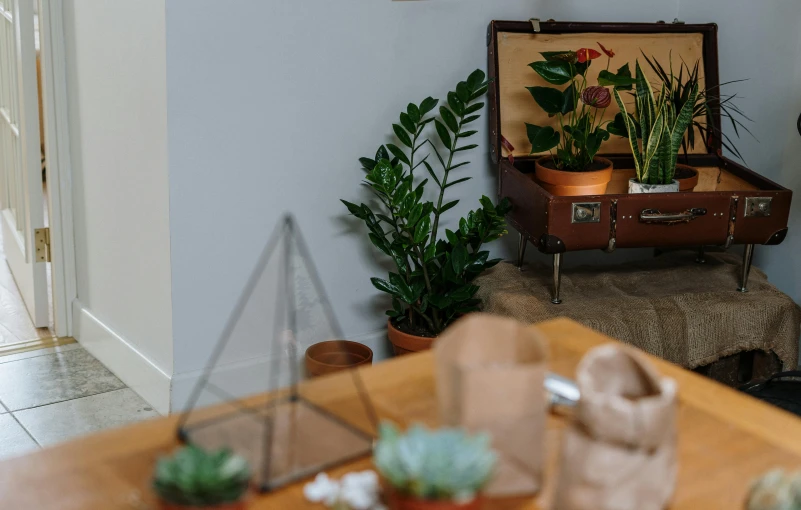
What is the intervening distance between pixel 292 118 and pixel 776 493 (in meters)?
2.02

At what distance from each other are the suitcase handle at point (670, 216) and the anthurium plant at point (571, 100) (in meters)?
0.26

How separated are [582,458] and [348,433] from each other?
12.3 inches

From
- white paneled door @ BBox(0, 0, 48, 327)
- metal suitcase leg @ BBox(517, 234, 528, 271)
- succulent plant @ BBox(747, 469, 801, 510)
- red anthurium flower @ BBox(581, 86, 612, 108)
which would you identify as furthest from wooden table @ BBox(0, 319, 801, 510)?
white paneled door @ BBox(0, 0, 48, 327)

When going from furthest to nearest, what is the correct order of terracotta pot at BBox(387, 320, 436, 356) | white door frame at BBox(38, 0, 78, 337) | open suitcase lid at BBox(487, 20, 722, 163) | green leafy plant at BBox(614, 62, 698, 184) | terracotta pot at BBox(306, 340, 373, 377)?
white door frame at BBox(38, 0, 78, 337), open suitcase lid at BBox(487, 20, 722, 163), terracotta pot at BBox(387, 320, 436, 356), green leafy plant at BBox(614, 62, 698, 184), terracotta pot at BBox(306, 340, 373, 377)

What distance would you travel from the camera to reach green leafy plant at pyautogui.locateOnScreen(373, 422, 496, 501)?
0.80 metres

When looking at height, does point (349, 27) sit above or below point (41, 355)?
above

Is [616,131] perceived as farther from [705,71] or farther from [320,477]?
[320,477]

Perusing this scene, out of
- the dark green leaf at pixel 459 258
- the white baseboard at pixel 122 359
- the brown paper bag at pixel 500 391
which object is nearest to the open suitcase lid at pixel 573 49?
the dark green leaf at pixel 459 258

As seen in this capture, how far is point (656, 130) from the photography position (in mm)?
2584

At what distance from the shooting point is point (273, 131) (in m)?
2.60

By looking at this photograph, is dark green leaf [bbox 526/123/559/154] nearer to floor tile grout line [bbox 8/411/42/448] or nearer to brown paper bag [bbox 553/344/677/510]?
floor tile grout line [bbox 8/411/42/448]

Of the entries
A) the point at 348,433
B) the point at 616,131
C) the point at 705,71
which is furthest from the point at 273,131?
the point at 348,433

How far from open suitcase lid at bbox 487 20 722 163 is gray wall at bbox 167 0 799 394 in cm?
10

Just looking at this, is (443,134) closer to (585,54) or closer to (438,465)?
(585,54)
